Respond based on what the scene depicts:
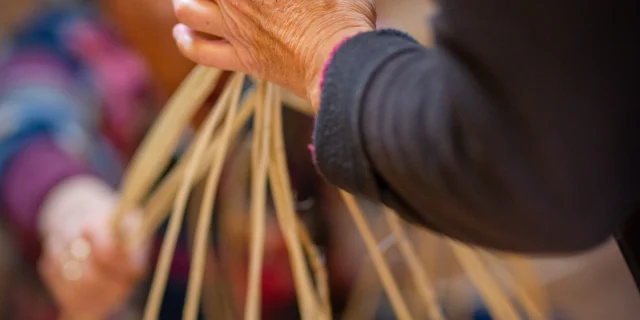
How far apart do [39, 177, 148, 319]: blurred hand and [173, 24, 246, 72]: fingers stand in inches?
10.6

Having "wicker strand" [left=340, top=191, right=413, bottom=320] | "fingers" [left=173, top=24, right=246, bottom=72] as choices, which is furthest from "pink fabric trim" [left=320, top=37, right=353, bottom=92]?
"wicker strand" [left=340, top=191, right=413, bottom=320]

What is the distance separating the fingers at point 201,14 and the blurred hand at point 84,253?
29 cm

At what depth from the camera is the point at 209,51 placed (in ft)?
1.36

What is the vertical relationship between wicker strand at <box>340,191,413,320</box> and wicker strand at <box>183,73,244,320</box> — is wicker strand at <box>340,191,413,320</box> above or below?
below

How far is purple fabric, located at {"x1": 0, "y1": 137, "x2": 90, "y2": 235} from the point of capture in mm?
775

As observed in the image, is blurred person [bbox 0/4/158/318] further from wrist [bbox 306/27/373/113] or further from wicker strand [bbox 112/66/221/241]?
wrist [bbox 306/27/373/113]

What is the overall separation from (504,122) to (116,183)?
2.51 feet

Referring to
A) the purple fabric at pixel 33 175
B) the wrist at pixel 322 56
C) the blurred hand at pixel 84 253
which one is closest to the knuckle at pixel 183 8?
the wrist at pixel 322 56

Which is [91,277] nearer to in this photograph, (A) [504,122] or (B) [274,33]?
(B) [274,33]

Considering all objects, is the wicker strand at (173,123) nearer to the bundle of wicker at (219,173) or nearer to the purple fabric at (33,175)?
the bundle of wicker at (219,173)

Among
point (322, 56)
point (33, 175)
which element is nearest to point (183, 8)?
point (322, 56)

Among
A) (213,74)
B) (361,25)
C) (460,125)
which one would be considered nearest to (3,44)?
(213,74)

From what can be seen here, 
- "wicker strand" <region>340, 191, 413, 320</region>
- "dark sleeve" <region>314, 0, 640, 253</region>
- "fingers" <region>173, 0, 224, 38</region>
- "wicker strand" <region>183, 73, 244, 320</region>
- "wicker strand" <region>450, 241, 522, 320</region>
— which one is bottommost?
"wicker strand" <region>450, 241, 522, 320</region>

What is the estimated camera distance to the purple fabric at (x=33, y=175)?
30.5 inches
